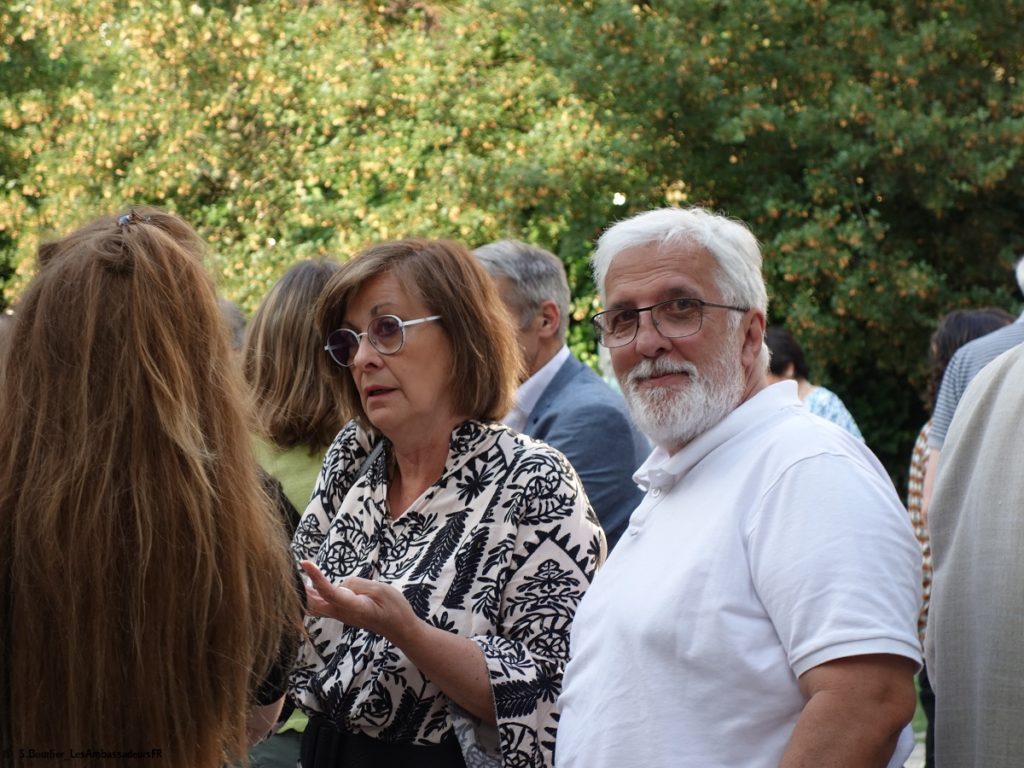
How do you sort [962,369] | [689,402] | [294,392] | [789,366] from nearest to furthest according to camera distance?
[689,402], [294,392], [962,369], [789,366]

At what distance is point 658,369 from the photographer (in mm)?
2676

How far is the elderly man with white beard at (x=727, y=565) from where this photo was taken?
2.11 m

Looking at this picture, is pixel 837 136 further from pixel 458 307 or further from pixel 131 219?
pixel 131 219

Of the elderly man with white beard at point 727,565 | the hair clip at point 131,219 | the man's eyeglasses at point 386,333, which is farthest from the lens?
the man's eyeglasses at point 386,333

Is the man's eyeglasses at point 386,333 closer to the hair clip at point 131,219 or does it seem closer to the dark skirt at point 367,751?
the dark skirt at point 367,751

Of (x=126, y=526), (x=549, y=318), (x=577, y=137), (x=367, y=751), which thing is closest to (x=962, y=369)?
(x=549, y=318)

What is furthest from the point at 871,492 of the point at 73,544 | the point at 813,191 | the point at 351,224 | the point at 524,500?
the point at 351,224

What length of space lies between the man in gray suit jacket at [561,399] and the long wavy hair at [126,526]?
220 centimetres

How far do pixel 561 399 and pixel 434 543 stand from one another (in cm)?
150

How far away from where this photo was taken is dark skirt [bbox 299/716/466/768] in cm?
295

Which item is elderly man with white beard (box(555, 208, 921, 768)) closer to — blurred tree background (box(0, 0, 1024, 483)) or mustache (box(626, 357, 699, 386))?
mustache (box(626, 357, 699, 386))

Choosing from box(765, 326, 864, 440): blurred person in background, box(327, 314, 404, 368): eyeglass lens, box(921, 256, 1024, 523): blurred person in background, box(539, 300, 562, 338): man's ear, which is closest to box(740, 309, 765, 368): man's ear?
box(327, 314, 404, 368): eyeglass lens

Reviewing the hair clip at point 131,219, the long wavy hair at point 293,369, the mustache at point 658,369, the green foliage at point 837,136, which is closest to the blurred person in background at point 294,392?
the long wavy hair at point 293,369

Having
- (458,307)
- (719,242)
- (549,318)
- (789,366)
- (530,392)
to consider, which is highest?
(719,242)
